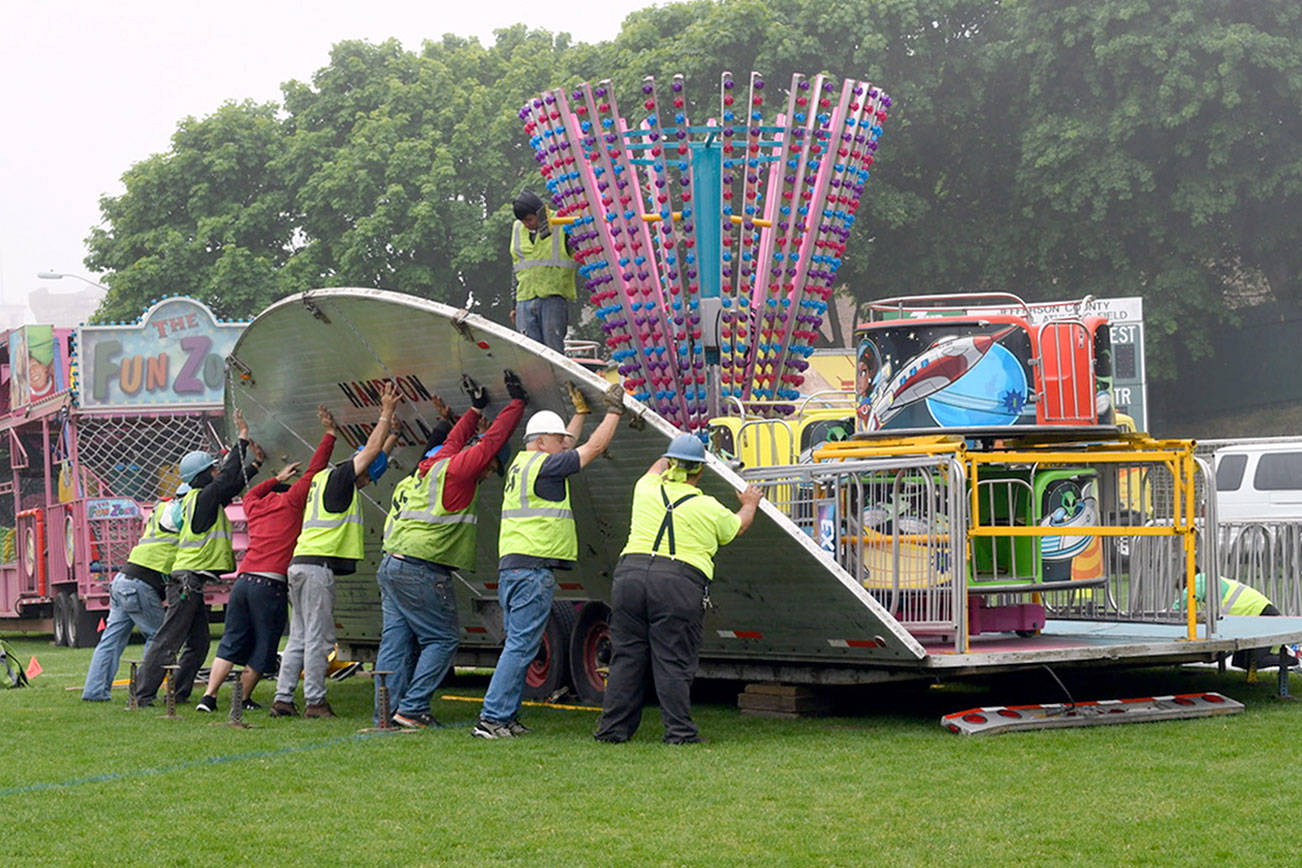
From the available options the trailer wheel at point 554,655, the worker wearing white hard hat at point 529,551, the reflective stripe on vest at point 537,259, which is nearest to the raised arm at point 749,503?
the worker wearing white hard hat at point 529,551

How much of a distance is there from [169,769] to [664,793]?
2853 millimetres

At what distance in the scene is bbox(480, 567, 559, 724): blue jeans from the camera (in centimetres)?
1009

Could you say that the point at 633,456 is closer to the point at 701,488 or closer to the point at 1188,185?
the point at 701,488

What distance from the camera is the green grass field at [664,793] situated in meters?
6.73

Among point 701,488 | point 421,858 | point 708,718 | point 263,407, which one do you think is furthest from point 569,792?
point 263,407

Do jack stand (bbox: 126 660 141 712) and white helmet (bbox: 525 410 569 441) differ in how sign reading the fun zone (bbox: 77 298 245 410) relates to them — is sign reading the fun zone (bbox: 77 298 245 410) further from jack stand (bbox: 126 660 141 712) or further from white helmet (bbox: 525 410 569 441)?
white helmet (bbox: 525 410 569 441)

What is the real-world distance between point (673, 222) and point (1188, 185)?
21266 millimetres

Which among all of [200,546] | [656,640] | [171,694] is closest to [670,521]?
[656,640]

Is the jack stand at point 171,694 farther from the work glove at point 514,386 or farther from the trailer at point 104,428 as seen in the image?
the trailer at point 104,428

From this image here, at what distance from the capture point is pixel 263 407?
12844 millimetres

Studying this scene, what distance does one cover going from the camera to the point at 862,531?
1030 cm

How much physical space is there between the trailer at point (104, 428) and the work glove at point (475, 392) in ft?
38.1

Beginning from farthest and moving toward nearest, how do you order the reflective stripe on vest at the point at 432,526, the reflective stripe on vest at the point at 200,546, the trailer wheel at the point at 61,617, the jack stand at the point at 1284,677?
the trailer wheel at the point at 61,617 → the reflective stripe on vest at the point at 200,546 → the jack stand at the point at 1284,677 → the reflective stripe on vest at the point at 432,526

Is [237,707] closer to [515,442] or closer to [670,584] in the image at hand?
[515,442]
